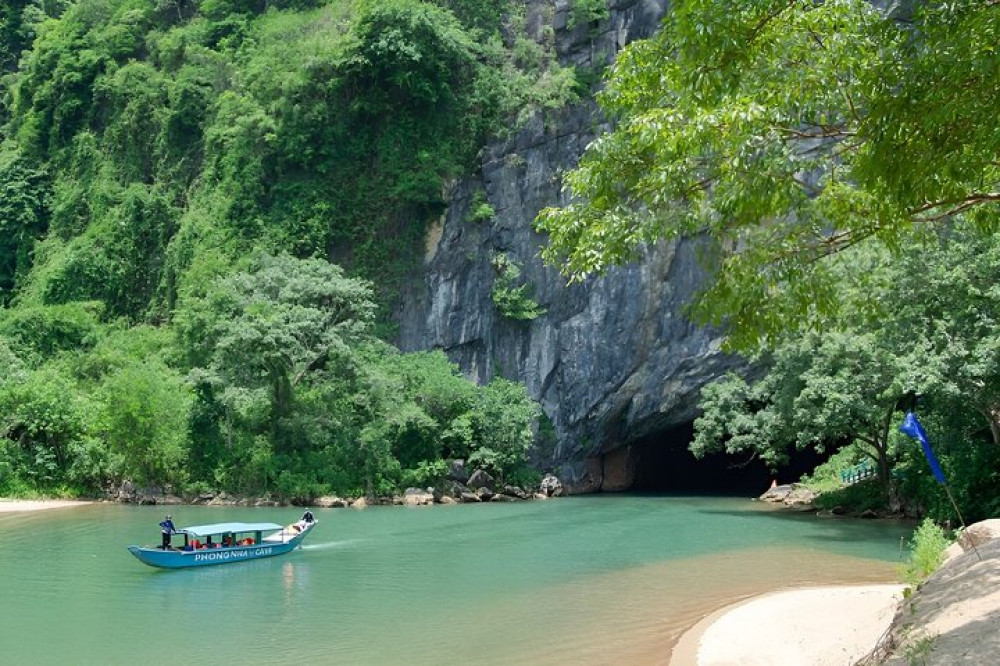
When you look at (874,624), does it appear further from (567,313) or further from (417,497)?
(567,313)

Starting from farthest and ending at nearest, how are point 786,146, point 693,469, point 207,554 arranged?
point 693,469, point 207,554, point 786,146

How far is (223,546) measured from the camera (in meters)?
15.9

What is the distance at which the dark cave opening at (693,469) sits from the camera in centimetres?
3475

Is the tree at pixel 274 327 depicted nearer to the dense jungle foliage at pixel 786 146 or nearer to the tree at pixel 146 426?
the tree at pixel 146 426

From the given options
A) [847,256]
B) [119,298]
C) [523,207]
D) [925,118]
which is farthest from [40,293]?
[925,118]

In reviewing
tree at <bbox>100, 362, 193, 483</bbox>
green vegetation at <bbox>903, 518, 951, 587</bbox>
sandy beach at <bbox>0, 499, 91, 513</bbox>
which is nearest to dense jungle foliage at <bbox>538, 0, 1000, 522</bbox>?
green vegetation at <bbox>903, 518, 951, 587</bbox>

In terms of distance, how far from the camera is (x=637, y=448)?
1368 inches

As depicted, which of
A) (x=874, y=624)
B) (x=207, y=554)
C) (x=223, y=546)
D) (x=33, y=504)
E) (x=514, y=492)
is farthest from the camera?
(x=514, y=492)

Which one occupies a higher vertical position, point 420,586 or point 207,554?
point 207,554

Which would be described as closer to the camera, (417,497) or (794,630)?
(794,630)

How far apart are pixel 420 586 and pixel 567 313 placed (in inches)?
686

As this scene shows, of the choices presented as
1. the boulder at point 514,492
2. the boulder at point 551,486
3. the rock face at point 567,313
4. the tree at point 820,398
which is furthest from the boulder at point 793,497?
the boulder at point 514,492

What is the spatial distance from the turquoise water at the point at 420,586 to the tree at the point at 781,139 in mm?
4741

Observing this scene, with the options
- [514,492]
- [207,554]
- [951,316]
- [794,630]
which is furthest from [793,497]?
[207,554]
